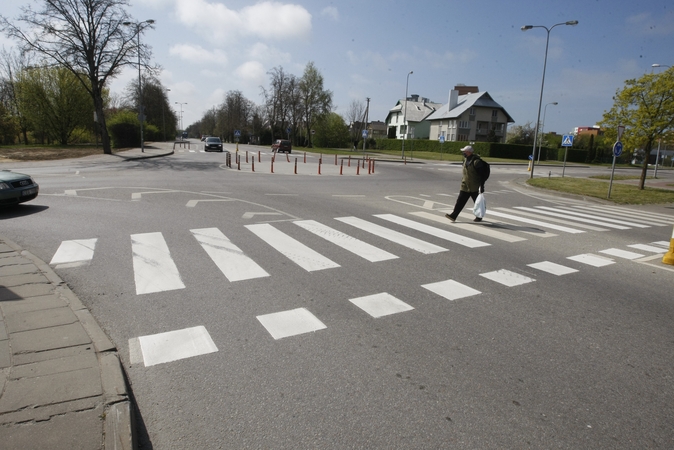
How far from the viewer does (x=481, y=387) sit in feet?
10.9

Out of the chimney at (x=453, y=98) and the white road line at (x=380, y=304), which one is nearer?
the white road line at (x=380, y=304)

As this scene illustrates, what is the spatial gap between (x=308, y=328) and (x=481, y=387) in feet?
5.66

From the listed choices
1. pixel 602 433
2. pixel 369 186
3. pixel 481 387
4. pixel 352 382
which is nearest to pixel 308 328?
pixel 352 382

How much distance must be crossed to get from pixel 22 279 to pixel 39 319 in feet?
4.99

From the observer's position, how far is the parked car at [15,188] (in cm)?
971

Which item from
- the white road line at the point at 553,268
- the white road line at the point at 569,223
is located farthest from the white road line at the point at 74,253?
the white road line at the point at 569,223

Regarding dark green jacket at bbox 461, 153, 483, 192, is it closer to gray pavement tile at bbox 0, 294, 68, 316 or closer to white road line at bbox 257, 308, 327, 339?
white road line at bbox 257, 308, 327, 339

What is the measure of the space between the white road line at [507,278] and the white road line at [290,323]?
9.51 feet

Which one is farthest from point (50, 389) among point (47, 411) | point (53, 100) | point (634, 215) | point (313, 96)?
point (313, 96)

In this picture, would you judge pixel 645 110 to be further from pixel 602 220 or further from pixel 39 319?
pixel 39 319

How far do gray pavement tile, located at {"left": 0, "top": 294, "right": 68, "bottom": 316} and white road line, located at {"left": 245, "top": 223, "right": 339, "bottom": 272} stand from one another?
3.05 metres

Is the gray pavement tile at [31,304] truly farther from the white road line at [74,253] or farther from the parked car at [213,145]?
the parked car at [213,145]

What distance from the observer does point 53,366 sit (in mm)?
3227

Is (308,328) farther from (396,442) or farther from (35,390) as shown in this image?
(35,390)
